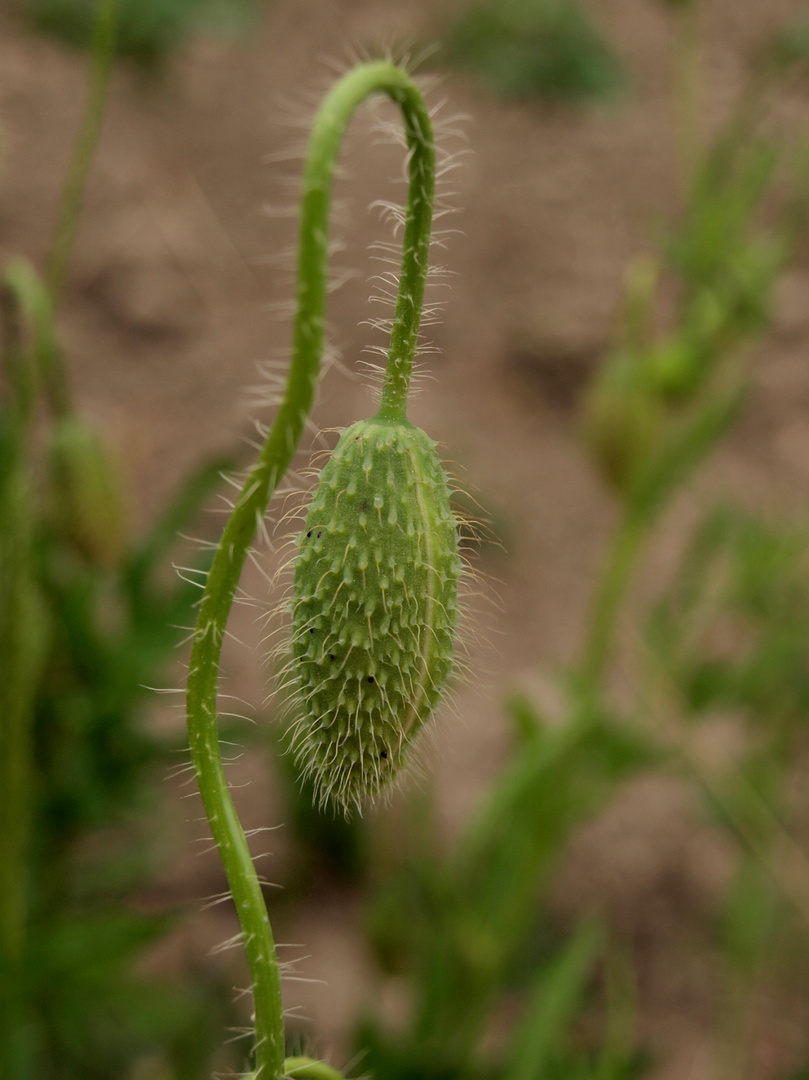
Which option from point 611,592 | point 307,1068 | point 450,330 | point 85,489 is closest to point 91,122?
point 85,489

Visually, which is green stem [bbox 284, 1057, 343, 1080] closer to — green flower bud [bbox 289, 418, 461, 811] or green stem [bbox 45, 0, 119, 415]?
green flower bud [bbox 289, 418, 461, 811]

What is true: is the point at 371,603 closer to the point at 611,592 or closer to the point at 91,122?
the point at 91,122

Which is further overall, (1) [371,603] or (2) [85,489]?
(2) [85,489]

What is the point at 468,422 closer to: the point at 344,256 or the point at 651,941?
the point at 344,256

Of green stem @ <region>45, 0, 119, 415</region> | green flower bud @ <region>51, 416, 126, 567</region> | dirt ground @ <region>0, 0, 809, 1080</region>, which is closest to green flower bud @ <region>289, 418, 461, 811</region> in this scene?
green stem @ <region>45, 0, 119, 415</region>

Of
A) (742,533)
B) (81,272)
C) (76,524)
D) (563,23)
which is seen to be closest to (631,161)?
(563,23)

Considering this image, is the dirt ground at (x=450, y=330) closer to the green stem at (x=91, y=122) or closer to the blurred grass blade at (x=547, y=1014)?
the blurred grass blade at (x=547, y=1014)

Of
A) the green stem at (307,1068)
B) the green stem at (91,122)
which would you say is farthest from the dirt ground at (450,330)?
the green stem at (307,1068)
